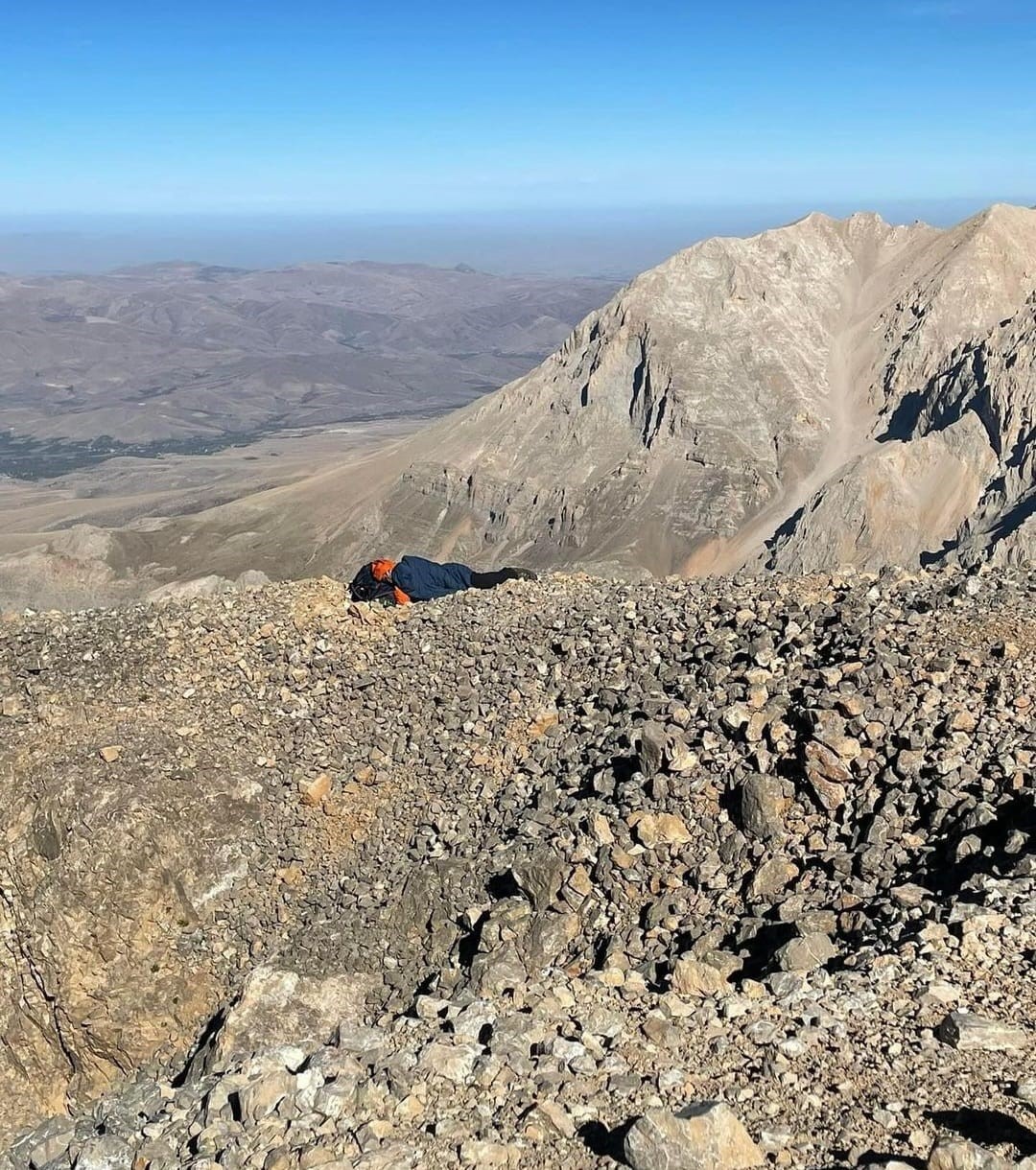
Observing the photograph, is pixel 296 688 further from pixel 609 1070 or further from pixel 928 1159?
pixel 928 1159

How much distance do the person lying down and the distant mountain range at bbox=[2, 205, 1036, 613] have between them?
41.2 metres

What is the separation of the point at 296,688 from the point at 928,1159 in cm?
986

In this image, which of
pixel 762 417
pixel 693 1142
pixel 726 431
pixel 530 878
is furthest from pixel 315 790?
pixel 762 417

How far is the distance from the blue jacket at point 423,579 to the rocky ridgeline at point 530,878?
1.18m

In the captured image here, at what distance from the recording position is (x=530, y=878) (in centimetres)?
1010

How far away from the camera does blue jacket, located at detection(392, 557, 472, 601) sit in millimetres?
16031

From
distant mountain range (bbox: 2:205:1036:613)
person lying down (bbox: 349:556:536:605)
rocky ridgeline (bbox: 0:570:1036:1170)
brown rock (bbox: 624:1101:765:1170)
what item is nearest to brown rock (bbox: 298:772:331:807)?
rocky ridgeline (bbox: 0:570:1036:1170)

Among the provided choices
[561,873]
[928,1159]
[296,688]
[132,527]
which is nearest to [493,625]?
[296,688]

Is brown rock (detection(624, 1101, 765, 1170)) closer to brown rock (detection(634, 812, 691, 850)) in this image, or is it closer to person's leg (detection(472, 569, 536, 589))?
brown rock (detection(634, 812, 691, 850))

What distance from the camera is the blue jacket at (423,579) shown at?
52.6ft

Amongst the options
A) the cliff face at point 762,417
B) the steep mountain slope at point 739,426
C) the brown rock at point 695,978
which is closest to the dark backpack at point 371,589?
the brown rock at point 695,978

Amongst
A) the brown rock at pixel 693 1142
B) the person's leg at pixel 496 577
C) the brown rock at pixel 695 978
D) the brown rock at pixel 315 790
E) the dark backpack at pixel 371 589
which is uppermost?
the dark backpack at pixel 371 589

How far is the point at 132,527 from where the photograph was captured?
258ft

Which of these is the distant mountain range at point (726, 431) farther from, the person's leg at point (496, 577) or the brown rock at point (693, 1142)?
the brown rock at point (693, 1142)
